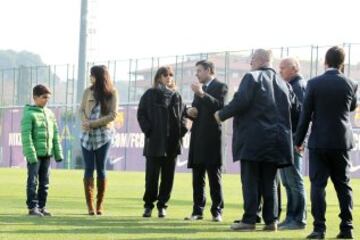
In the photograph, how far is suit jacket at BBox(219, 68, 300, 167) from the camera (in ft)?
31.4

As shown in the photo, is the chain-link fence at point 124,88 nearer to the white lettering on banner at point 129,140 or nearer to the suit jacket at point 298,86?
the white lettering on banner at point 129,140

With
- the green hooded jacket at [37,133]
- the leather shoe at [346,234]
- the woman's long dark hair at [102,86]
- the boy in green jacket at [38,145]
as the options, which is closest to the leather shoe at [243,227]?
the leather shoe at [346,234]

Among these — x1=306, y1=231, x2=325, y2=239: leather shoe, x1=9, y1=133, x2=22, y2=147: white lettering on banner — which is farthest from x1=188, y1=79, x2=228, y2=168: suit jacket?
x1=9, y1=133, x2=22, y2=147: white lettering on banner

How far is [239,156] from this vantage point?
9.68m

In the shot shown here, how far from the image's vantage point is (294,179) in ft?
34.7

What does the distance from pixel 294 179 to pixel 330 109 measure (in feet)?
5.19

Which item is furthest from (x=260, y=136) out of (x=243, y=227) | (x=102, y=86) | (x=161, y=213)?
(x=102, y=86)

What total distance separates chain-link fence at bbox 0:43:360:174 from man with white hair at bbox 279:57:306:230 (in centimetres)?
3367

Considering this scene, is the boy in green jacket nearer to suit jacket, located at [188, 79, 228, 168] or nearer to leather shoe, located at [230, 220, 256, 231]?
suit jacket, located at [188, 79, 228, 168]

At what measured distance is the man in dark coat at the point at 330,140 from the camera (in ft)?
30.0

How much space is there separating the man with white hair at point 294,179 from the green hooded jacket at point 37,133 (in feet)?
9.54

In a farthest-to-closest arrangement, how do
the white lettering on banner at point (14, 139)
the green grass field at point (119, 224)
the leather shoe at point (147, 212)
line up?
the white lettering on banner at point (14, 139) → the leather shoe at point (147, 212) → the green grass field at point (119, 224)

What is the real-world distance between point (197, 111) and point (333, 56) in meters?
2.43

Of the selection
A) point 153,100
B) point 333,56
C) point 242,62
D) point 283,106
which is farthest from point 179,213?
point 242,62
